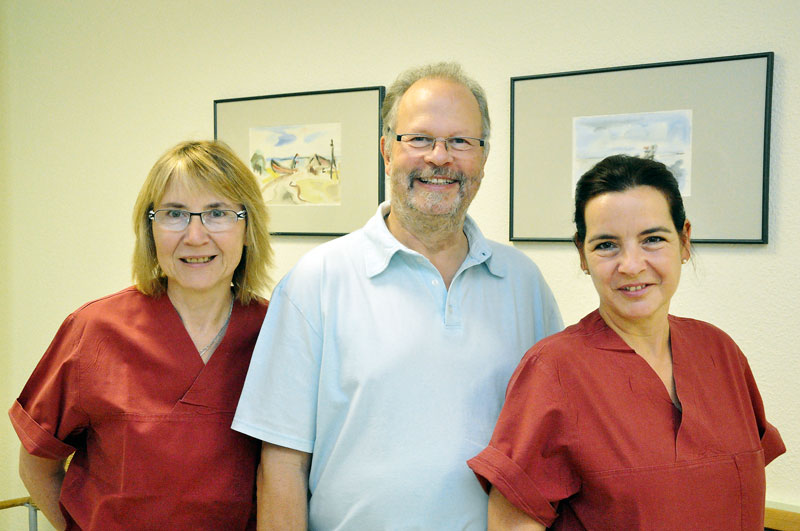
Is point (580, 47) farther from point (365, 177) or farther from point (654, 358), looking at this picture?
point (654, 358)

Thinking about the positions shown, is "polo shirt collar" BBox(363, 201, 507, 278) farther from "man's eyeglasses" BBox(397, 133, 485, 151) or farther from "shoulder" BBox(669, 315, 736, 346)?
"shoulder" BBox(669, 315, 736, 346)

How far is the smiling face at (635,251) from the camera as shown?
122 centimetres

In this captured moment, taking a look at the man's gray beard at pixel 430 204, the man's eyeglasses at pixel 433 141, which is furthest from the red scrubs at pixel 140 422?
the man's eyeglasses at pixel 433 141

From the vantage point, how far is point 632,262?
1.20m

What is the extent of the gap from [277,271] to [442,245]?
4.77 feet

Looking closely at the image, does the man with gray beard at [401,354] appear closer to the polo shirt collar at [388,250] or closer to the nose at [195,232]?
the polo shirt collar at [388,250]

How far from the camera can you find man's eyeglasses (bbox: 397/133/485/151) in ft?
4.85

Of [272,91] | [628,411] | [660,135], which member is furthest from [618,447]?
[272,91]

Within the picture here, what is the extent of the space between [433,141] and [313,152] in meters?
1.32

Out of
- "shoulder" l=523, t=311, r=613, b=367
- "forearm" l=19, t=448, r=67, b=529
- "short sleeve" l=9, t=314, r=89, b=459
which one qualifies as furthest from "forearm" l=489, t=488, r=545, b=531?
"forearm" l=19, t=448, r=67, b=529

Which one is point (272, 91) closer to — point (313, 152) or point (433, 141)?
point (313, 152)

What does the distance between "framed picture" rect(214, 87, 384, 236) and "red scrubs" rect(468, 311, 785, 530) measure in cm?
152

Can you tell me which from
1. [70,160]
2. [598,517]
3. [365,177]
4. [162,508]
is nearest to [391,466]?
[598,517]

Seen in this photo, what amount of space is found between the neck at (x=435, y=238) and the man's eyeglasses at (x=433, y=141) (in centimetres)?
15
